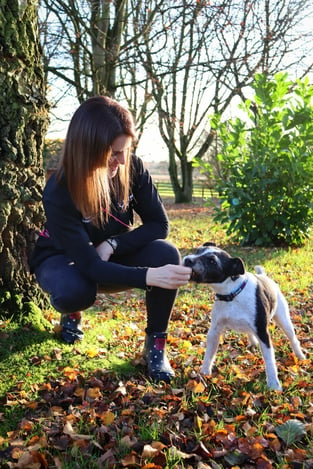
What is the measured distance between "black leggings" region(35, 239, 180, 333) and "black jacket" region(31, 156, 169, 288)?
7 centimetres

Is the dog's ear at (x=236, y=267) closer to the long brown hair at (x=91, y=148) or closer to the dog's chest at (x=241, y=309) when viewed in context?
the dog's chest at (x=241, y=309)

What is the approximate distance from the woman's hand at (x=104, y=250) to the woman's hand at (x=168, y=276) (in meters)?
0.52

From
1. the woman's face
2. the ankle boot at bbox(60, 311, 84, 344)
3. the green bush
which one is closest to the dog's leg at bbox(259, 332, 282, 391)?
the ankle boot at bbox(60, 311, 84, 344)

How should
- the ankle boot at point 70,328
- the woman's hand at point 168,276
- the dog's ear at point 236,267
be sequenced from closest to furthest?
1. the woman's hand at point 168,276
2. the dog's ear at point 236,267
3. the ankle boot at point 70,328

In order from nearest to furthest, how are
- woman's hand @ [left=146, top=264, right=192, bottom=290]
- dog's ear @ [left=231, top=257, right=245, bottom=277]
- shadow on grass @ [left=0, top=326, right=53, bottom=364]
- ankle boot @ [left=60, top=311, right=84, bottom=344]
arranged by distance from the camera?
1. woman's hand @ [left=146, top=264, right=192, bottom=290]
2. dog's ear @ [left=231, top=257, right=245, bottom=277]
3. shadow on grass @ [left=0, top=326, right=53, bottom=364]
4. ankle boot @ [left=60, top=311, right=84, bottom=344]

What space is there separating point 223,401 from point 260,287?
2.80 ft

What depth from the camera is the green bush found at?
845cm

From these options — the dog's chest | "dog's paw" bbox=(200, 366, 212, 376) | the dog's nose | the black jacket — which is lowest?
"dog's paw" bbox=(200, 366, 212, 376)

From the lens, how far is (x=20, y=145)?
3678mm

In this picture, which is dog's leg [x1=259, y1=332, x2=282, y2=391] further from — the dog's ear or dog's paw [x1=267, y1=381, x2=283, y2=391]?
the dog's ear

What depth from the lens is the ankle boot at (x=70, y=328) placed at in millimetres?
3748

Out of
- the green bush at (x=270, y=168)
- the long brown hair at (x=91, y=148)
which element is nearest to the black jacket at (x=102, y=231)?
the long brown hair at (x=91, y=148)

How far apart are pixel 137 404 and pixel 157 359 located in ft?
1.60

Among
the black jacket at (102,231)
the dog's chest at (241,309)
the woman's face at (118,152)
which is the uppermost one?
the woman's face at (118,152)
